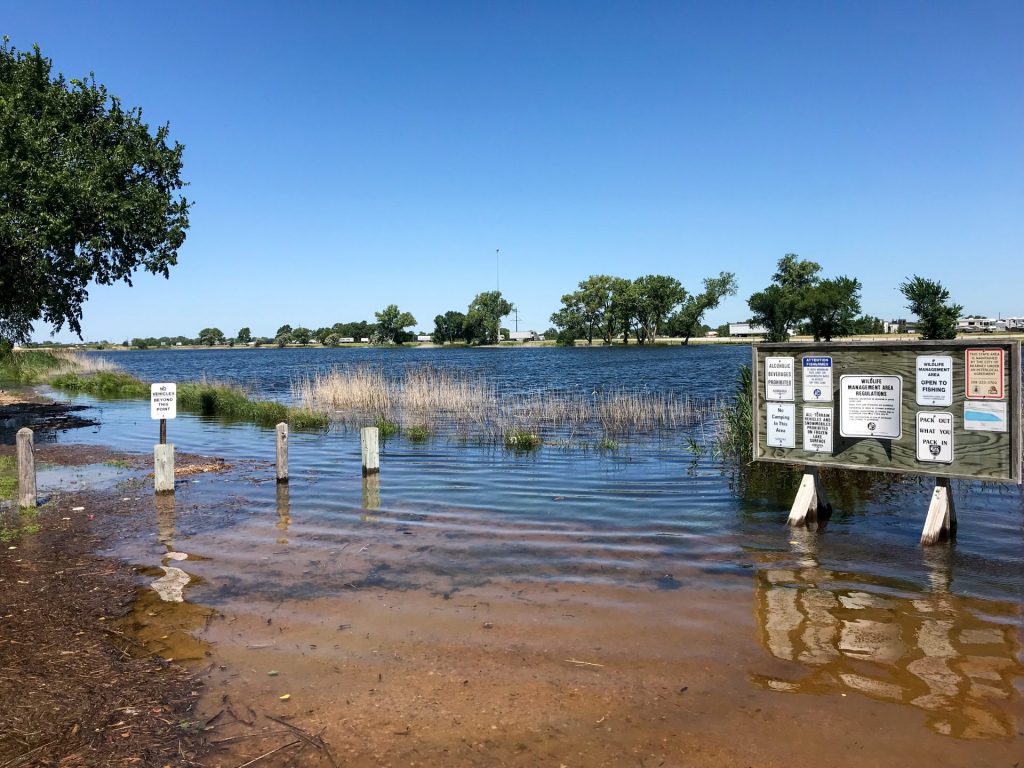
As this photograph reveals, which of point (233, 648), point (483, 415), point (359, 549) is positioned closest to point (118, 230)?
point (483, 415)

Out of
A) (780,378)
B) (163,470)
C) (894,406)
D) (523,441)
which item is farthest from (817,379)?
(163,470)

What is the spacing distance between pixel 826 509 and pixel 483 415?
1373 cm

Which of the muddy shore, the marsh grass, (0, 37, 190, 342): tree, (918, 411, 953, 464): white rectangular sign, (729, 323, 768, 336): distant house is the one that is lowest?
the muddy shore

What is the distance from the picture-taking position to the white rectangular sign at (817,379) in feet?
27.7

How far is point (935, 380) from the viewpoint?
25.0 feet

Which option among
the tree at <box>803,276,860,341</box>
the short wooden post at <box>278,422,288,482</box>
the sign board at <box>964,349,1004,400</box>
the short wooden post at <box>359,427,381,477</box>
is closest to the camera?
the sign board at <box>964,349,1004,400</box>

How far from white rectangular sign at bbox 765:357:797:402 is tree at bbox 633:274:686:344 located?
13434 cm

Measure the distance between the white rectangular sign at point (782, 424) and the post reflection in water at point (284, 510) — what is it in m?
6.27

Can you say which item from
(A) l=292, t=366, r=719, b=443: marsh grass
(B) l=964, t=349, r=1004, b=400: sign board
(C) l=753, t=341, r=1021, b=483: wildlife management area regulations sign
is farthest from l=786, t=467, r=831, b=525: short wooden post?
(A) l=292, t=366, r=719, b=443: marsh grass

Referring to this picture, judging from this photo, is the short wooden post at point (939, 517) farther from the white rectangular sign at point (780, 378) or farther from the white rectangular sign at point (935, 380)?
the white rectangular sign at point (780, 378)

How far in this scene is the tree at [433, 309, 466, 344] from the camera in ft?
575

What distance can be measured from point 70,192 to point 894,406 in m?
20.1

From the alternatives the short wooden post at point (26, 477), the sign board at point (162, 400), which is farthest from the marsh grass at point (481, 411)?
the short wooden post at point (26, 477)

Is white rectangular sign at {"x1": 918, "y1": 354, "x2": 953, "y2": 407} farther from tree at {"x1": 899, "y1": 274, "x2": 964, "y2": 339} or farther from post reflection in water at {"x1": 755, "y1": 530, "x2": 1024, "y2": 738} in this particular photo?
tree at {"x1": 899, "y1": 274, "x2": 964, "y2": 339}
